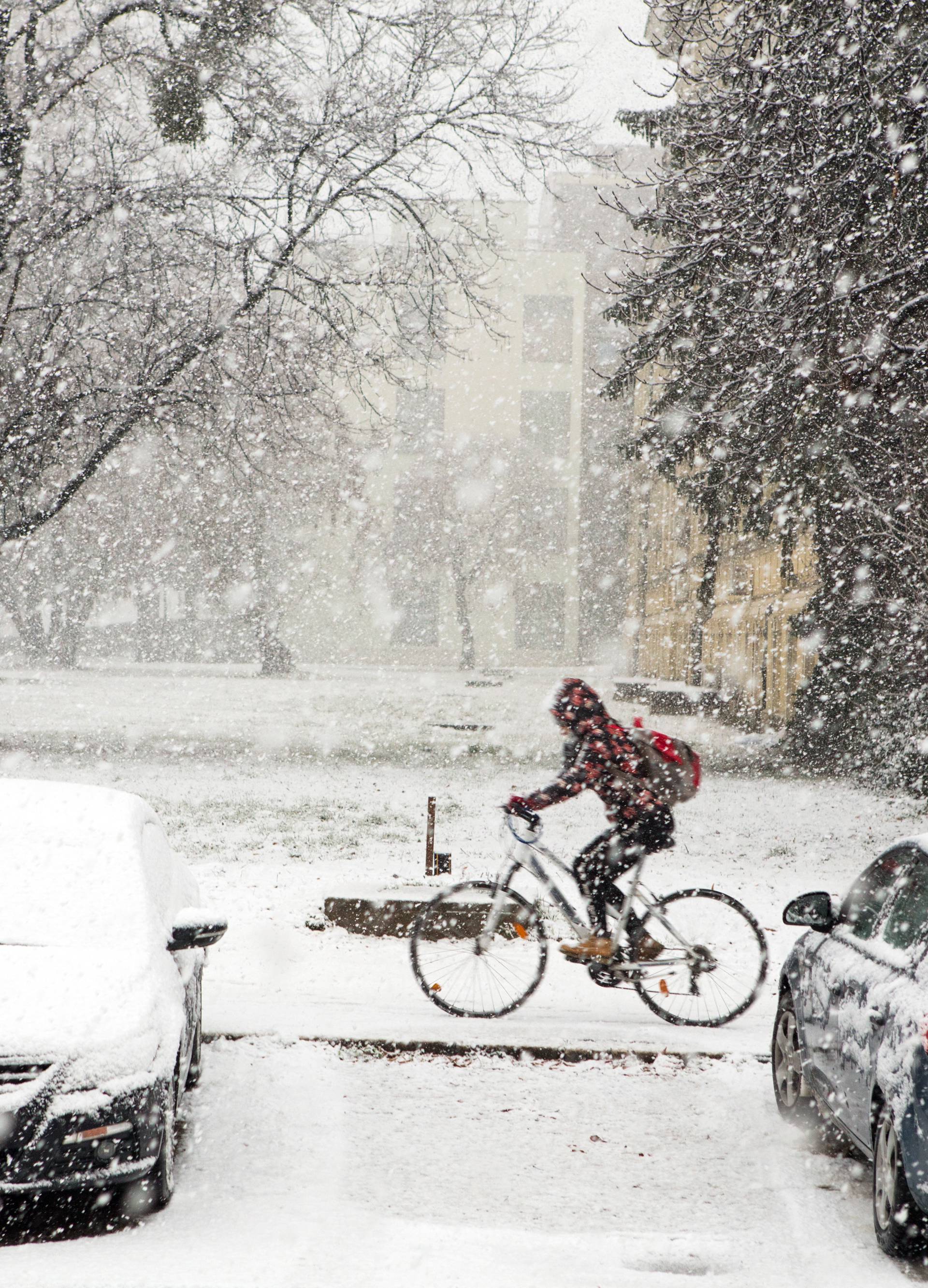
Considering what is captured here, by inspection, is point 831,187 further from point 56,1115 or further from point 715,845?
point 56,1115

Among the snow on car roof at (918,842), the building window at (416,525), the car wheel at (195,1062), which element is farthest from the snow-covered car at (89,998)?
the building window at (416,525)

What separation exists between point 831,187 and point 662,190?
4.51 metres

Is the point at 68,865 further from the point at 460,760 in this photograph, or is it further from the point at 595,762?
the point at 460,760

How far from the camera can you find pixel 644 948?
20.7ft

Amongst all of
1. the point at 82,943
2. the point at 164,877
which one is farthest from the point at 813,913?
the point at 82,943

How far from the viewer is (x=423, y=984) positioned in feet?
→ 21.6

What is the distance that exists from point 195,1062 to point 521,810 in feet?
6.54

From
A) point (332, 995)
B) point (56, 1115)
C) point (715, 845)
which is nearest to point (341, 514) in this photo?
point (715, 845)

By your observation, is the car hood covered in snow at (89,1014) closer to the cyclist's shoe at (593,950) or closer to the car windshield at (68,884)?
the car windshield at (68,884)

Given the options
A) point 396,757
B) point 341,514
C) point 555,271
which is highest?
point 555,271

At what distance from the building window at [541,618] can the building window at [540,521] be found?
4934 millimetres

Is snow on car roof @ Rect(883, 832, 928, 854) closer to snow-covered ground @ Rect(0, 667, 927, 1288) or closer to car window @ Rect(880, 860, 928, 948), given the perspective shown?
car window @ Rect(880, 860, 928, 948)

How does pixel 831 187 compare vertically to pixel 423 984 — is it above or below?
above

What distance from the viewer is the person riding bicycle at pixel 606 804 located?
245 inches
